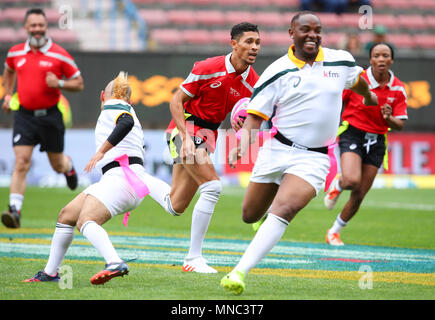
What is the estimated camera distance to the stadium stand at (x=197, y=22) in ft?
71.2

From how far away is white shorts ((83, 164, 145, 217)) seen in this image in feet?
20.8

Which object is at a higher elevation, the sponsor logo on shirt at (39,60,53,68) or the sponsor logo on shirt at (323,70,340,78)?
the sponsor logo on shirt at (39,60,53,68)

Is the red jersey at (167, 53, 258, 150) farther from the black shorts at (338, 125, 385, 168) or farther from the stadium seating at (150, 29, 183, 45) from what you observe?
the stadium seating at (150, 29, 183, 45)

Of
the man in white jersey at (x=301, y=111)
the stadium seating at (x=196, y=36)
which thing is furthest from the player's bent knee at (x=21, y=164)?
the stadium seating at (x=196, y=36)

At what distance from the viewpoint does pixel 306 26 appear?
20.4 feet

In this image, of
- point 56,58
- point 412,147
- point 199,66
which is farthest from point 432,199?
point 199,66

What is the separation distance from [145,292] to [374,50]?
5.42 m

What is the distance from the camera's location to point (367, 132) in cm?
1016

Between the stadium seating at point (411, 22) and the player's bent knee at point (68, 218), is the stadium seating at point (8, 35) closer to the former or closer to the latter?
the stadium seating at point (411, 22)

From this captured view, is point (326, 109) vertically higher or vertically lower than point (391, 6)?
lower

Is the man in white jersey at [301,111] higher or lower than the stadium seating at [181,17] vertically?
lower

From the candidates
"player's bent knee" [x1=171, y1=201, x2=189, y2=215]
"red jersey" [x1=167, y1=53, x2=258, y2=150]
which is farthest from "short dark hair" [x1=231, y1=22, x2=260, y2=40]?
"player's bent knee" [x1=171, y1=201, x2=189, y2=215]

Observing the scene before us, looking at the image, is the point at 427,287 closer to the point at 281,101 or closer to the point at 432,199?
the point at 281,101

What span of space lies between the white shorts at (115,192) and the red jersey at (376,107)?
14.8 ft
